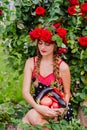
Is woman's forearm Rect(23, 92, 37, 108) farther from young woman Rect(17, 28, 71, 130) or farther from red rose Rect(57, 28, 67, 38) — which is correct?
red rose Rect(57, 28, 67, 38)

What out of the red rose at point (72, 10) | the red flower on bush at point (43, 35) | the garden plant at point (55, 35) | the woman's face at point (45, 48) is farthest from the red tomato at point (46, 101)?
the red rose at point (72, 10)

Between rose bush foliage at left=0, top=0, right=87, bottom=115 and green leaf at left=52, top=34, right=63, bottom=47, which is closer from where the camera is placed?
green leaf at left=52, top=34, right=63, bottom=47

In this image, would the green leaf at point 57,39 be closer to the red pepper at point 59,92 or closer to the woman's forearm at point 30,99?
the red pepper at point 59,92

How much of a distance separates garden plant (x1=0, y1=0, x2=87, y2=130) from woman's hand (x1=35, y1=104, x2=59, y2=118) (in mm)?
132

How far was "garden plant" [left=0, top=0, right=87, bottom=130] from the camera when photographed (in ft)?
14.3

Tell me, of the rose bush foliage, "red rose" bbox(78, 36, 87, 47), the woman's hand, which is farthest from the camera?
the rose bush foliage

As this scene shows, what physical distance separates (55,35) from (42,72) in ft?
1.19

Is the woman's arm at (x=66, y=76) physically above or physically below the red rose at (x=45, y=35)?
below

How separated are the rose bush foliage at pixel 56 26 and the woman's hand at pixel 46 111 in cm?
57

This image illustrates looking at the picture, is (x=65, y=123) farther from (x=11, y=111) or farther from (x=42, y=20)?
(x=42, y=20)

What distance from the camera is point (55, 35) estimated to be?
4.11 metres

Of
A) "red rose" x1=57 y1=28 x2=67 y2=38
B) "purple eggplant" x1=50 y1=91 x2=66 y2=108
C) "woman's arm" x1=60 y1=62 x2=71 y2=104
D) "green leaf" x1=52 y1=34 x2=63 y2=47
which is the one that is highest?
"red rose" x1=57 y1=28 x2=67 y2=38

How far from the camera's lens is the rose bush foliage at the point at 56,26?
4.40 meters

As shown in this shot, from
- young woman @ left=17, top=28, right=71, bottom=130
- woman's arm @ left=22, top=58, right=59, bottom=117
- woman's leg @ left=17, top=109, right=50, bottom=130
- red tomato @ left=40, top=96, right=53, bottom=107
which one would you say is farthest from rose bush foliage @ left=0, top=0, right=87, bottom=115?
woman's leg @ left=17, top=109, right=50, bottom=130
